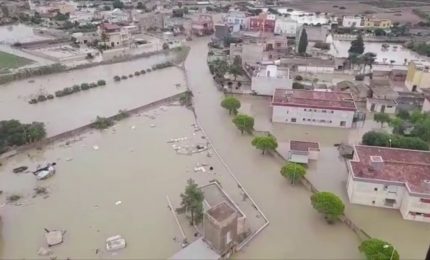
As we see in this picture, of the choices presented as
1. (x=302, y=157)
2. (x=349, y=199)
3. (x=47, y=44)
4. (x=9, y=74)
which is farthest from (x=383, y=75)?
(x=47, y=44)

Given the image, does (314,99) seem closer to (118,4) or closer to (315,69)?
(315,69)

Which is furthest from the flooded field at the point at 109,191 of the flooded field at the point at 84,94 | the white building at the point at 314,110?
the white building at the point at 314,110

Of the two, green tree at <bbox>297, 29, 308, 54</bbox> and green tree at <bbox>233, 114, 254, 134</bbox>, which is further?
green tree at <bbox>297, 29, 308, 54</bbox>

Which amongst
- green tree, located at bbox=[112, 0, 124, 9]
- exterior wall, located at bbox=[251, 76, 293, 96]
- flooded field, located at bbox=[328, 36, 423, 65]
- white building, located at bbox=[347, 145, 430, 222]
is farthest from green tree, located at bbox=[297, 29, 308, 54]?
green tree, located at bbox=[112, 0, 124, 9]

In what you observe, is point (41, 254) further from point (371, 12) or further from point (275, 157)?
point (371, 12)

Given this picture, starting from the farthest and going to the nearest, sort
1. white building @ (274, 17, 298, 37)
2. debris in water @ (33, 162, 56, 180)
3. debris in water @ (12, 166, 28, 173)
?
A: white building @ (274, 17, 298, 37) < debris in water @ (12, 166, 28, 173) < debris in water @ (33, 162, 56, 180)

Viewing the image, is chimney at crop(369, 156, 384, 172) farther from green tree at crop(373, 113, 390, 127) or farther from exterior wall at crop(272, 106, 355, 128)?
green tree at crop(373, 113, 390, 127)
